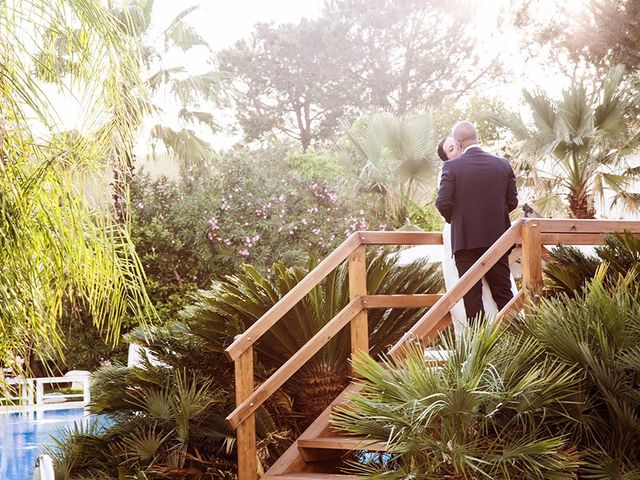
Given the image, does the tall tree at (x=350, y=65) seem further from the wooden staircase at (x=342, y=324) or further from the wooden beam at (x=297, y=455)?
the wooden beam at (x=297, y=455)

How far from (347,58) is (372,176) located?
19331mm

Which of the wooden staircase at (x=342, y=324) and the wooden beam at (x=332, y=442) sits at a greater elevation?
the wooden staircase at (x=342, y=324)

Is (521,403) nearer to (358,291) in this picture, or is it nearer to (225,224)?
(358,291)

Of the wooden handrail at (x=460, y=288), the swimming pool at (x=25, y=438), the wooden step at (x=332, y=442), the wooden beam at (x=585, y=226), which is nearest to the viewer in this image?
the wooden handrail at (x=460, y=288)

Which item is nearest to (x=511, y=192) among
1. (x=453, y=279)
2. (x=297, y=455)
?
(x=453, y=279)

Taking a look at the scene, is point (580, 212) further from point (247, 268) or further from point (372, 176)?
point (247, 268)

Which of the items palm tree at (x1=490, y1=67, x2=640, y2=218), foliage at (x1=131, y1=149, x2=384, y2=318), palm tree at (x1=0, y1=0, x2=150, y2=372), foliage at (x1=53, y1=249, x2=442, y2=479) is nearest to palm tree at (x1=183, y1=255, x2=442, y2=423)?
foliage at (x1=53, y1=249, x2=442, y2=479)

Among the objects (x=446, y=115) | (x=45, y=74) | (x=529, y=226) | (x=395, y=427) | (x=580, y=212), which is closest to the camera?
→ (x=45, y=74)

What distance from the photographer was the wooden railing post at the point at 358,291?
7.12 meters

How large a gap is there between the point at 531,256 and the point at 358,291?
4.17ft

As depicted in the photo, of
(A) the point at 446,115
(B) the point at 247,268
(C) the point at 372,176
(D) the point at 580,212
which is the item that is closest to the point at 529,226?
(B) the point at 247,268

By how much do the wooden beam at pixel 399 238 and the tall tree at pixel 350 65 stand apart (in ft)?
98.3

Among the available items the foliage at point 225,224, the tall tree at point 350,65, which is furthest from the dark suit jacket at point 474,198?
the tall tree at point 350,65

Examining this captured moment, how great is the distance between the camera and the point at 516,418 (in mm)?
4758
